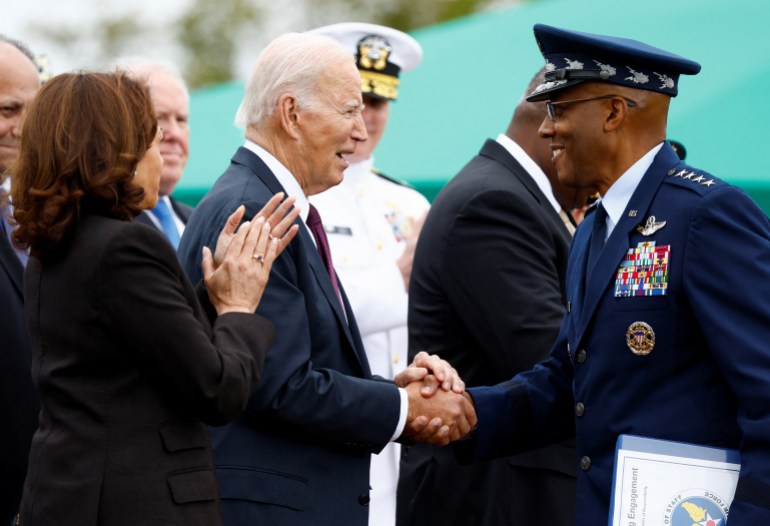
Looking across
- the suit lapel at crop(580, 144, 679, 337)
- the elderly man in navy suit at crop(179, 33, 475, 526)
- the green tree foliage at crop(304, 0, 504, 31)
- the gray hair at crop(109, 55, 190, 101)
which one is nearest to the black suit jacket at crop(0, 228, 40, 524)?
the elderly man in navy suit at crop(179, 33, 475, 526)

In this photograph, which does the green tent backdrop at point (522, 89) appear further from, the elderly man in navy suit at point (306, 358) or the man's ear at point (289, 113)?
the man's ear at point (289, 113)

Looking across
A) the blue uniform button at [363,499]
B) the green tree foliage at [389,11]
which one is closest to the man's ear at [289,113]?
the blue uniform button at [363,499]

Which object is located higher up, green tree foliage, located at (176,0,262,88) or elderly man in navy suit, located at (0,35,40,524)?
green tree foliage, located at (176,0,262,88)

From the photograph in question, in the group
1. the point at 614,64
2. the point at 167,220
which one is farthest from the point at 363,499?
the point at 167,220

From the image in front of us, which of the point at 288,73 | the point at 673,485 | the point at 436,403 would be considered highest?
the point at 288,73

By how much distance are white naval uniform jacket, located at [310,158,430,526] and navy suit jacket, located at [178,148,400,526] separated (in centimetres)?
114

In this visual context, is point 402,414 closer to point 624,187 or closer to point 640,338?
point 640,338

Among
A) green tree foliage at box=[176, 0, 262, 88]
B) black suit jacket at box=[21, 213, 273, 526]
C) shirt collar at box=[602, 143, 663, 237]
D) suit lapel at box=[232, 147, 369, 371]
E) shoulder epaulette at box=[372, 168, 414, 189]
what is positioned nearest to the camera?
black suit jacket at box=[21, 213, 273, 526]

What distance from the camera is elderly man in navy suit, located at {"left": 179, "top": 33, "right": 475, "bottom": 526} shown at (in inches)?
133

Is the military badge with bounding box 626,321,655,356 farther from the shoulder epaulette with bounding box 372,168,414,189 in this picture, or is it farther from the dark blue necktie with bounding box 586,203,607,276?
the shoulder epaulette with bounding box 372,168,414,189

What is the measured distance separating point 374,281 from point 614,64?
1.64 meters

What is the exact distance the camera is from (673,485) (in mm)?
3053

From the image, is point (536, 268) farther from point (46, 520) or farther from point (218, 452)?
point (46, 520)

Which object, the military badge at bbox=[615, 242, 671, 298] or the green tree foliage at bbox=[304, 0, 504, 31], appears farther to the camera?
the green tree foliage at bbox=[304, 0, 504, 31]
